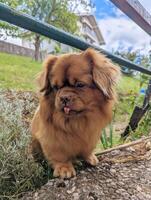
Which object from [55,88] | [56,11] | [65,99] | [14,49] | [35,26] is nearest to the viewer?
[35,26]

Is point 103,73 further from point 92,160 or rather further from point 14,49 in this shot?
point 14,49

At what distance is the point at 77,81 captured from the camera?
1.74 metres

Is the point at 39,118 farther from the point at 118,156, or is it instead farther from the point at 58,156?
the point at 118,156

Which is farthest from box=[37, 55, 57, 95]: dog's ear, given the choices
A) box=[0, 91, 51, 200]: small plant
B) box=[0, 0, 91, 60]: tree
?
box=[0, 0, 91, 60]: tree

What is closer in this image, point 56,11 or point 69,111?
point 69,111

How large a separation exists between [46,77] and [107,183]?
55cm

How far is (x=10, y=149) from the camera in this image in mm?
1779

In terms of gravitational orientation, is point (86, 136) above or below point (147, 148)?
above

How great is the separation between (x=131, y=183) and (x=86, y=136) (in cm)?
30

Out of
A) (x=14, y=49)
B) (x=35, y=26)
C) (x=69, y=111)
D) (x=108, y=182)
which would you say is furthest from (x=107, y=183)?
(x=14, y=49)

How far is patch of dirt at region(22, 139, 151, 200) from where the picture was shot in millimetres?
1606

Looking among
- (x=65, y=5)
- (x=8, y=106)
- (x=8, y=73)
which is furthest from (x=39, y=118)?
(x=65, y=5)

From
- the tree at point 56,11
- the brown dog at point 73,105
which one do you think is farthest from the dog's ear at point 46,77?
the tree at point 56,11

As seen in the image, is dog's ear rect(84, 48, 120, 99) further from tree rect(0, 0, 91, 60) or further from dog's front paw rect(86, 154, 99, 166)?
tree rect(0, 0, 91, 60)
